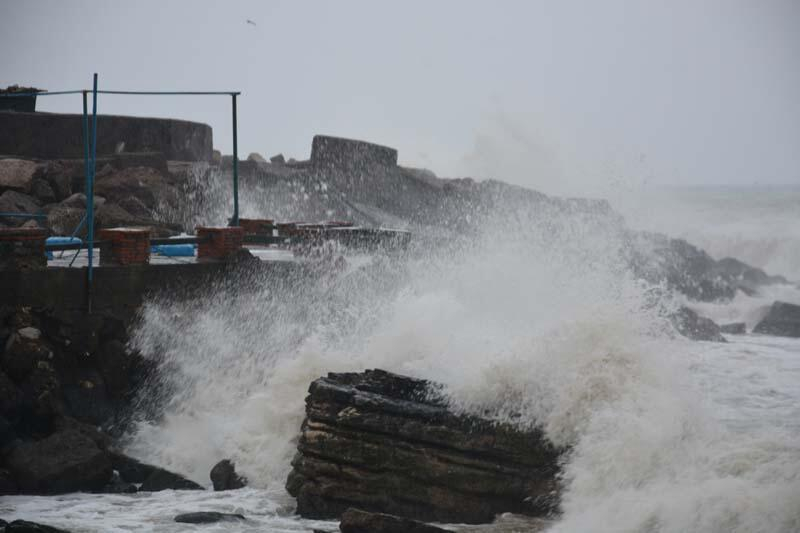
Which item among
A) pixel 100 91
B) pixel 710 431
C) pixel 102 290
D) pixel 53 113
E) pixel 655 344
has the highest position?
pixel 53 113

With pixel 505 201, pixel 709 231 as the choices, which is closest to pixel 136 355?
pixel 505 201

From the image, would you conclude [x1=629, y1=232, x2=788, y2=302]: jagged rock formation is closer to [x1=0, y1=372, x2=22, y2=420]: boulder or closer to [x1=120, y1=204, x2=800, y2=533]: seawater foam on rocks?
[x1=120, y1=204, x2=800, y2=533]: seawater foam on rocks

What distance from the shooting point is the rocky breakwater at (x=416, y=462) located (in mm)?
8008

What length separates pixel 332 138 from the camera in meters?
25.1

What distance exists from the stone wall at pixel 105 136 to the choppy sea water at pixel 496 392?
8.54 meters

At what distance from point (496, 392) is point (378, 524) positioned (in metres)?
1.92

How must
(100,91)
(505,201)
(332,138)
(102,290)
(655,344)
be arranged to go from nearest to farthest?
(655,344) → (102,290) → (100,91) → (332,138) → (505,201)

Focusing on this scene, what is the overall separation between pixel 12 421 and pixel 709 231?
46356 millimetres

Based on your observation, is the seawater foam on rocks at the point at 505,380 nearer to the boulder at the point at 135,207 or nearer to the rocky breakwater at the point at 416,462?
the rocky breakwater at the point at 416,462

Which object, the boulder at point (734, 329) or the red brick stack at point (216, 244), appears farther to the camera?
the boulder at point (734, 329)

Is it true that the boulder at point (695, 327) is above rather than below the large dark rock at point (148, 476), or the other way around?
above

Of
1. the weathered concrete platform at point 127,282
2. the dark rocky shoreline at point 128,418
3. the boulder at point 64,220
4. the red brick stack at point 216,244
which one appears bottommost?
the dark rocky shoreline at point 128,418

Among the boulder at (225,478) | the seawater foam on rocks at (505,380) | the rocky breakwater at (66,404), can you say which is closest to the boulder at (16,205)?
the seawater foam on rocks at (505,380)

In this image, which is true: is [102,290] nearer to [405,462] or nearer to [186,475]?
[186,475]
